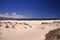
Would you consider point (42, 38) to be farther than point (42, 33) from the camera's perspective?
No

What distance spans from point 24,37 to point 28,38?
0.14 metres

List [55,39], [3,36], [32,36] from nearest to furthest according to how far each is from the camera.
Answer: [55,39], [3,36], [32,36]

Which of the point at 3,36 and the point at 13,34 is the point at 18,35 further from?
the point at 3,36

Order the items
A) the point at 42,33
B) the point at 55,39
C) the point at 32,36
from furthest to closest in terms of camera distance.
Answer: the point at 42,33 < the point at 32,36 < the point at 55,39

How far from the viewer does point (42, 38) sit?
424 centimetres

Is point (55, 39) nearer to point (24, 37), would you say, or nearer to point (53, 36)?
point (53, 36)

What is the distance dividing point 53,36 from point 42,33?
92 cm

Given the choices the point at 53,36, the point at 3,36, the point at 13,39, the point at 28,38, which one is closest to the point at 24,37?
the point at 28,38

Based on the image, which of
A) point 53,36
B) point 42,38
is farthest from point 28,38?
point 53,36

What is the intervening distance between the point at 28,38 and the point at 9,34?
73 centimetres

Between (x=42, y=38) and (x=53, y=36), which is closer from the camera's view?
(x=53, y=36)

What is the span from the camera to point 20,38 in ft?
13.1

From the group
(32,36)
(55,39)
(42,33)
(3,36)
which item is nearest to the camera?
(55,39)

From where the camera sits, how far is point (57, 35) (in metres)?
4.00
